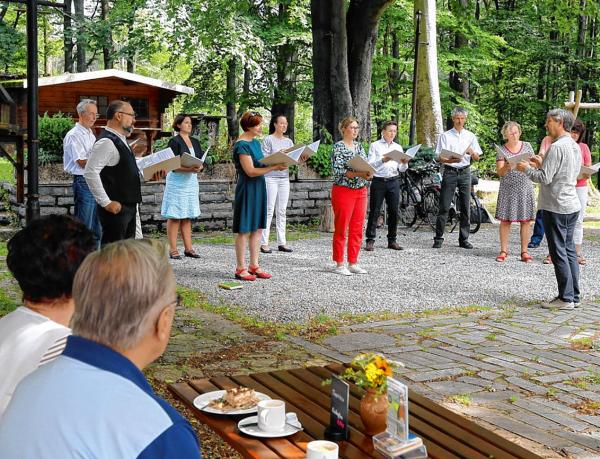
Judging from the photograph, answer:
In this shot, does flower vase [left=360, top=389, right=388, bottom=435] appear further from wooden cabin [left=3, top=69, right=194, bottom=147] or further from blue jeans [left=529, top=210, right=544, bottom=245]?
wooden cabin [left=3, top=69, right=194, bottom=147]

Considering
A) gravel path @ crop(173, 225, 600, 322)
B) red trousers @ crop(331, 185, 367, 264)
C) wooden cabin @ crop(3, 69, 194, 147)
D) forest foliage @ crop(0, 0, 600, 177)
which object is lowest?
gravel path @ crop(173, 225, 600, 322)

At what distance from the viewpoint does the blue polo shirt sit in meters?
1.80

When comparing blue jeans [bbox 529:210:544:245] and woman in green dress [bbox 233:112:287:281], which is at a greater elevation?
woman in green dress [bbox 233:112:287:281]

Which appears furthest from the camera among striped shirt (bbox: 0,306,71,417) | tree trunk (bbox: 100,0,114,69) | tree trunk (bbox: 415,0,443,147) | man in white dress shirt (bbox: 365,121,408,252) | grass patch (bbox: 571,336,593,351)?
tree trunk (bbox: 100,0,114,69)

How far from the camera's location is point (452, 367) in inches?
232

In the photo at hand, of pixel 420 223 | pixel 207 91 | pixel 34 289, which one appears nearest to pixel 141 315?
pixel 34 289

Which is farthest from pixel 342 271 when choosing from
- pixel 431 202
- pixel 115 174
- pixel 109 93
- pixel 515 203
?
pixel 109 93

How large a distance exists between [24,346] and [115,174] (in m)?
4.38

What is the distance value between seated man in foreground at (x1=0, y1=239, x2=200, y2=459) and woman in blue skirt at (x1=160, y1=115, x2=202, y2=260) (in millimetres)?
8555

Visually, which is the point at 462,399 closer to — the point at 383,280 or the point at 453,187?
the point at 383,280

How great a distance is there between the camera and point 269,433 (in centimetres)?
297

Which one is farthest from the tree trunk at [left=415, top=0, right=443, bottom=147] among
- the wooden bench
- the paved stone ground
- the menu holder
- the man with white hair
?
the wooden bench

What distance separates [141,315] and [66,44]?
27.2 m

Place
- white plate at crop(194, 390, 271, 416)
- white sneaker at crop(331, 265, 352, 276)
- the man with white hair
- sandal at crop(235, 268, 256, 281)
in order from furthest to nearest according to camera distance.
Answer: white sneaker at crop(331, 265, 352, 276) < sandal at crop(235, 268, 256, 281) < the man with white hair < white plate at crop(194, 390, 271, 416)
